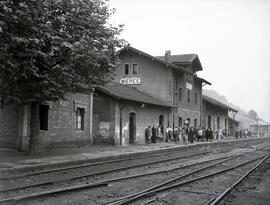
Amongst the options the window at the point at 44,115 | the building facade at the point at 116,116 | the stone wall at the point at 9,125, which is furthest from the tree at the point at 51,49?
the building facade at the point at 116,116

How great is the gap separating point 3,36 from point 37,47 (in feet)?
4.64

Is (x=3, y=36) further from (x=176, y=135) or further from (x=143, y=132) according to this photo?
(x=176, y=135)

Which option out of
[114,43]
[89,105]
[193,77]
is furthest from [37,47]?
[193,77]

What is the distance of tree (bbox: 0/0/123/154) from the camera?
41.7 ft

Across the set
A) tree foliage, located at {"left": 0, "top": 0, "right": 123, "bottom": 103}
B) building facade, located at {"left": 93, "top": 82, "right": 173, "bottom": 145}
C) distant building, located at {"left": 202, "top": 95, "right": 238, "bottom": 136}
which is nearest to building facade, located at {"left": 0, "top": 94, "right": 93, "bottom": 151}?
building facade, located at {"left": 93, "top": 82, "right": 173, "bottom": 145}

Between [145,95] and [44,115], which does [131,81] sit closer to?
[145,95]

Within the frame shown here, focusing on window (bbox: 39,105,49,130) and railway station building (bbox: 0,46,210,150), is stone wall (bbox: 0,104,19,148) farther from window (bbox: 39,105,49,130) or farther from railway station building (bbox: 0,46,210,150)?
window (bbox: 39,105,49,130)

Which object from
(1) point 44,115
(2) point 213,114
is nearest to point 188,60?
(2) point 213,114

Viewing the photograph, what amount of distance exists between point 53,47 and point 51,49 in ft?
0.86

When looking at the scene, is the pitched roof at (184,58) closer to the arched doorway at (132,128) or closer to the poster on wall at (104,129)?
the arched doorway at (132,128)

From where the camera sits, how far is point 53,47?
14.0m

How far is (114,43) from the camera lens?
54.2 ft

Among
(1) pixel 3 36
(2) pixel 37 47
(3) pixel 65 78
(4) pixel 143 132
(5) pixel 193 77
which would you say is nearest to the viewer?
(1) pixel 3 36

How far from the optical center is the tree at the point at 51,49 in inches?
501
